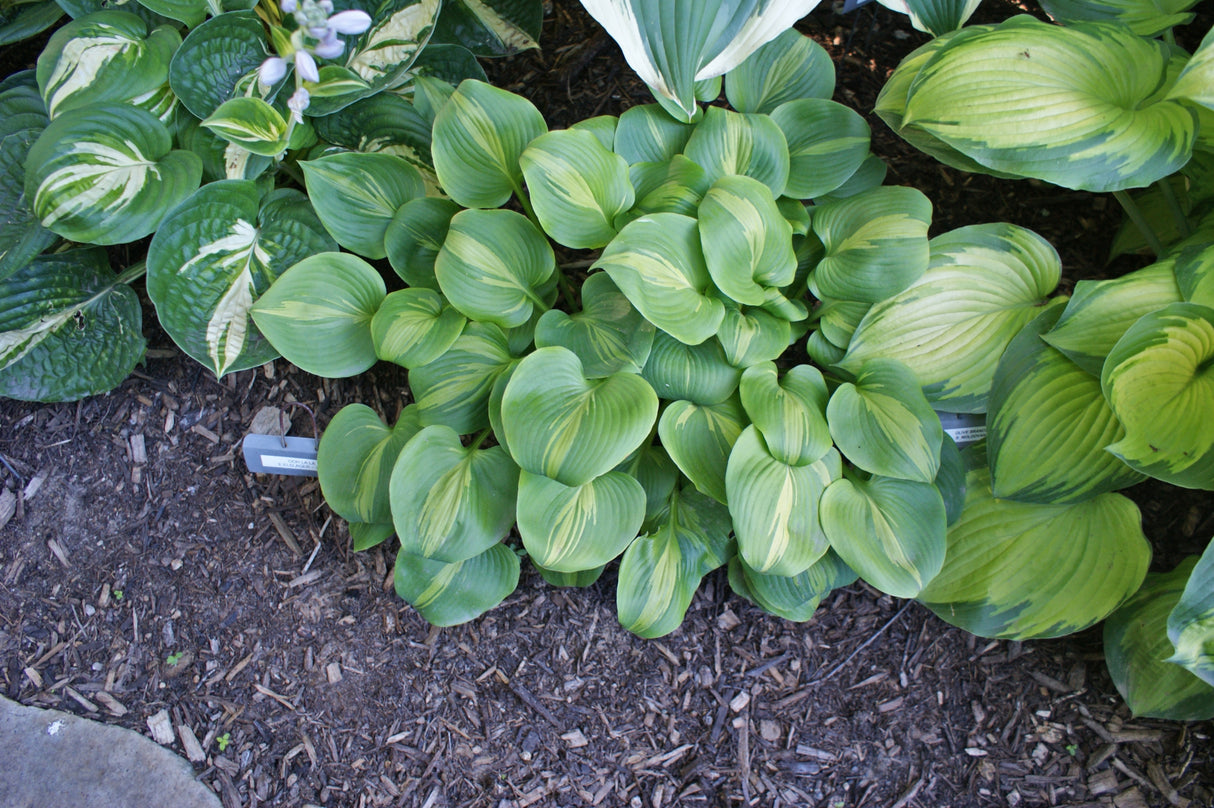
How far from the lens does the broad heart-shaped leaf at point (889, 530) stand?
1.12 m

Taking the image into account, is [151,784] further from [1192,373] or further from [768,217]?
[1192,373]

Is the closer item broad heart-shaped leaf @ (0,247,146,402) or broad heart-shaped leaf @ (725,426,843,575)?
broad heart-shaped leaf @ (725,426,843,575)

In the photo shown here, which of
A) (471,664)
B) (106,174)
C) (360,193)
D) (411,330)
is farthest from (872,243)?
(106,174)

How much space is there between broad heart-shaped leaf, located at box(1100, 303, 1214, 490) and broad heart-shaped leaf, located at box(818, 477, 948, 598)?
0.91ft

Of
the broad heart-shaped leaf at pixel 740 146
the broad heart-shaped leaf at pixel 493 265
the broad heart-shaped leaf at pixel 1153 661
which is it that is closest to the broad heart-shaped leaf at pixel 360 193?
the broad heart-shaped leaf at pixel 493 265

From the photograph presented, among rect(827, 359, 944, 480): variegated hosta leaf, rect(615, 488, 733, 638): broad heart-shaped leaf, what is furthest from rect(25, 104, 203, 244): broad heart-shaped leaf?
rect(827, 359, 944, 480): variegated hosta leaf

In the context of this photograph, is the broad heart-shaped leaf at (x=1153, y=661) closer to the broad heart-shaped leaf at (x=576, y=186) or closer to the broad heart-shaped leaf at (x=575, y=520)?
the broad heart-shaped leaf at (x=575, y=520)

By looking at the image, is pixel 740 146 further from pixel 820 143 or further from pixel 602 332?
pixel 602 332

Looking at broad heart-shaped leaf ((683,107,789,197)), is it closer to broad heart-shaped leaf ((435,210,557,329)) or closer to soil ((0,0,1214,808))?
broad heart-shaped leaf ((435,210,557,329))

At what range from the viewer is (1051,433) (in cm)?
111

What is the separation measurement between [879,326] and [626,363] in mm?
430

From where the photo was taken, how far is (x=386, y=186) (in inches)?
50.4

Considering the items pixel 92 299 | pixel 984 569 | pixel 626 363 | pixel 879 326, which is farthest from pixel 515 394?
pixel 92 299

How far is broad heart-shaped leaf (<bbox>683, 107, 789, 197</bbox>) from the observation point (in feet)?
4.01
